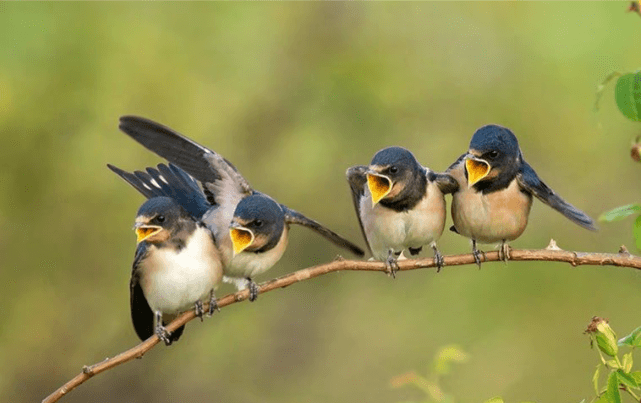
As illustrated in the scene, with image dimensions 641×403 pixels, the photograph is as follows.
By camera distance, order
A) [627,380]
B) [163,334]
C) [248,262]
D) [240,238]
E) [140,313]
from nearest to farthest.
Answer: [627,380]
[163,334]
[240,238]
[248,262]
[140,313]

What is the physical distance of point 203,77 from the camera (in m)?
9.59

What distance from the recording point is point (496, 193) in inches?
141

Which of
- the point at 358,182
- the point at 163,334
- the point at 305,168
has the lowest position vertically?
the point at 163,334

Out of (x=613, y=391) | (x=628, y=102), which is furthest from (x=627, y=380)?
(x=628, y=102)

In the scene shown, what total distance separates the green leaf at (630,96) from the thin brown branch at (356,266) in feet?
1.50

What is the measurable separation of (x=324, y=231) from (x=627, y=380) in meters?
1.63

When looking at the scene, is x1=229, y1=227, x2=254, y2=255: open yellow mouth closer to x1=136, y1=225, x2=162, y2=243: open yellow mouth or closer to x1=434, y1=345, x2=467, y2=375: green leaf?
x1=136, y1=225, x2=162, y2=243: open yellow mouth

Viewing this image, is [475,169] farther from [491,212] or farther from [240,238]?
[240,238]

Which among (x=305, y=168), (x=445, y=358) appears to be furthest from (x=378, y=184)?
(x=305, y=168)

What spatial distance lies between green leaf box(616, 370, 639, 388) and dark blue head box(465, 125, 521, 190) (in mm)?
1140

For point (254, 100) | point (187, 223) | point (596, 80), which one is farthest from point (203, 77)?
point (187, 223)

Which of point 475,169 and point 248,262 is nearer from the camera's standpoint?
point 475,169

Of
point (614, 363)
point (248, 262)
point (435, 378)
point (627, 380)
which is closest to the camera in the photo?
point (627, 380)

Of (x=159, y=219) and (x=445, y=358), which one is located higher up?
(x=159, y=219)
